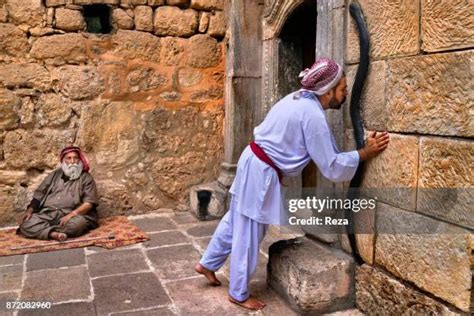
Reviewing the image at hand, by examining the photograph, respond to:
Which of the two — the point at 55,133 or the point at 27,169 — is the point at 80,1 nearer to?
the point at 55,133

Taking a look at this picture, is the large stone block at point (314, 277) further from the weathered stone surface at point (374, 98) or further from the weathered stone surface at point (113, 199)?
the weathered stone surface at point (113, 199)

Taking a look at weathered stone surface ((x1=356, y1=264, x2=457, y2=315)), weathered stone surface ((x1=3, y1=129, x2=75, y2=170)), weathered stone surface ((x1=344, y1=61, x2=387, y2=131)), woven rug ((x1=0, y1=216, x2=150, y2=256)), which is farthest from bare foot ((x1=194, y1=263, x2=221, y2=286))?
weathered stone surface ((x1=3, y1=129, x2=75, y2=170))

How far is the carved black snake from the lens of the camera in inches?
108

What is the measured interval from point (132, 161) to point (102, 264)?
5.39 feet

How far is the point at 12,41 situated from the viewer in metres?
4.59

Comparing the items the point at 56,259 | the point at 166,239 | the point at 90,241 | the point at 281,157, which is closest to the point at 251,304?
the point at 281,157

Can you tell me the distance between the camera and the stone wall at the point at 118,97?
466cm

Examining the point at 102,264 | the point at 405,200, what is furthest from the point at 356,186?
the point at 102,264

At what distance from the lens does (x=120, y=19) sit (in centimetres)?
492

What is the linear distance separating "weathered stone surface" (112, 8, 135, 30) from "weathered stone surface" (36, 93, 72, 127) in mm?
963

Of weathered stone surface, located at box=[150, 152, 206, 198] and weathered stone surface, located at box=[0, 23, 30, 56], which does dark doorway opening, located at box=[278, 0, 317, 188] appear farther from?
weathered stone surface, located at box=[0, 23, 30, 56]

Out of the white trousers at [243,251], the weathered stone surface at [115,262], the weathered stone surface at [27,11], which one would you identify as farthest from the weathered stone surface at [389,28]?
the weathered stone surface at [27,11]

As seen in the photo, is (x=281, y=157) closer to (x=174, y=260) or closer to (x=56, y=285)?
(x=174, y=260)

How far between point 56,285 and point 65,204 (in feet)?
4.21
